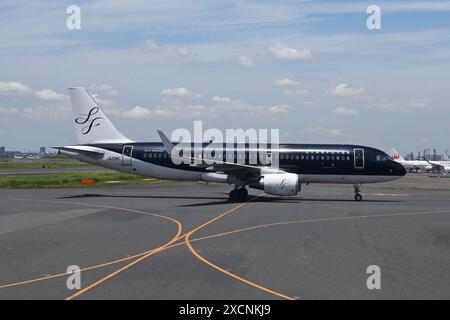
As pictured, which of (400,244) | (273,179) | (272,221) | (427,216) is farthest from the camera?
(273,179)

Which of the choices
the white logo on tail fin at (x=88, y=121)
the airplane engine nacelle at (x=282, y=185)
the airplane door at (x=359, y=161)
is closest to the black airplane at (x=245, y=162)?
the airplane door at (x=359, y=161)

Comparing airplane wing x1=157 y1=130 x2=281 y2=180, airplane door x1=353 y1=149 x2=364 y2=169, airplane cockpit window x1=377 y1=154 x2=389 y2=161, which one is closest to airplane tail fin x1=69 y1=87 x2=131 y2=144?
airplane wing x1=157 y1=130 x2=281 y2=180

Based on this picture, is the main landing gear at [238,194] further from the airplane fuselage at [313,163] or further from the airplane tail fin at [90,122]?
the airplane tail fin at [90,122]

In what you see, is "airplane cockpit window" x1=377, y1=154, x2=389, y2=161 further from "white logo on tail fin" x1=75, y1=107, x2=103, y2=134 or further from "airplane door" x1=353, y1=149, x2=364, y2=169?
"white logo on tail fin" x1=75, y1=107, x2=103, y2=134

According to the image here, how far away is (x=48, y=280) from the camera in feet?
43.1

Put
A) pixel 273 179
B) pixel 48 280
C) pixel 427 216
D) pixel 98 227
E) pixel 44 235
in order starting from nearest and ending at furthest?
pixel 48 280, pixel 44 235, pixel 98 227, pixel 427 216, pixel 273 179

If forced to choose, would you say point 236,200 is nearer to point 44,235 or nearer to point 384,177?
point 384,177

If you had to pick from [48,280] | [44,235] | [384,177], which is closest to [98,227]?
[44,235]

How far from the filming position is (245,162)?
38.9m

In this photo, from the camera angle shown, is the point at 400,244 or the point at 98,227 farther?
the point at 98,227

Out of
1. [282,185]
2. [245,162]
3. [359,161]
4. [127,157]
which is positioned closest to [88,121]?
[127,157]

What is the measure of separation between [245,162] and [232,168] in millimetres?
2721

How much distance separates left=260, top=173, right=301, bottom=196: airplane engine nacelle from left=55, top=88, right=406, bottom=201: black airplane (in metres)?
0.65
